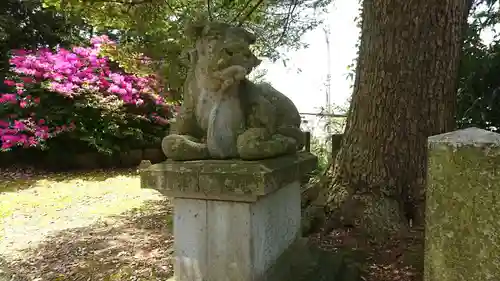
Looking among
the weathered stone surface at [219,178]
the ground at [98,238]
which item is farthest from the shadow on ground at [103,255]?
the weathered stone surface at [219,178]

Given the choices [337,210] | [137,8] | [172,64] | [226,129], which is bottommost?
[337,210]

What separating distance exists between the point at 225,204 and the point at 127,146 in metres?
7.66

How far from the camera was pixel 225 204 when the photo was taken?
2.17m

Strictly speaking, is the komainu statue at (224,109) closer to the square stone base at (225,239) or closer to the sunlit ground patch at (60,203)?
the square stone base at (225,239)

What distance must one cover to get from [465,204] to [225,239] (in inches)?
47.2

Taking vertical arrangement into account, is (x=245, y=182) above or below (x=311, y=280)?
above

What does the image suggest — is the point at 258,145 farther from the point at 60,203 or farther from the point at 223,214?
the point at 60,203

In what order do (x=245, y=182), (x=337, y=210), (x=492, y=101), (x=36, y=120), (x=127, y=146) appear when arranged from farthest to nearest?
1. (x=127, y=146)
2. (x=36, y=120)
3. (x=492, y=101)
4. (x=337, y=210)
5. (x=245, y=182)

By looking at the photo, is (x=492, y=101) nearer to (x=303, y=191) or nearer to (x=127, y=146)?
(x=303, y=191)

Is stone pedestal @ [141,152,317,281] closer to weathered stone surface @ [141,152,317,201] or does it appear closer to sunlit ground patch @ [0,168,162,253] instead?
weathered stone surface @ [141,152,317,201]

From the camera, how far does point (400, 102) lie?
130 inches

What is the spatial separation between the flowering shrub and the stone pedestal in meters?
6.91

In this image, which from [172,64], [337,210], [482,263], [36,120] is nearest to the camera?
[482,263]

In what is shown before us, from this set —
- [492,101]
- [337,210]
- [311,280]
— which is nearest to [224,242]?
[311,280]
